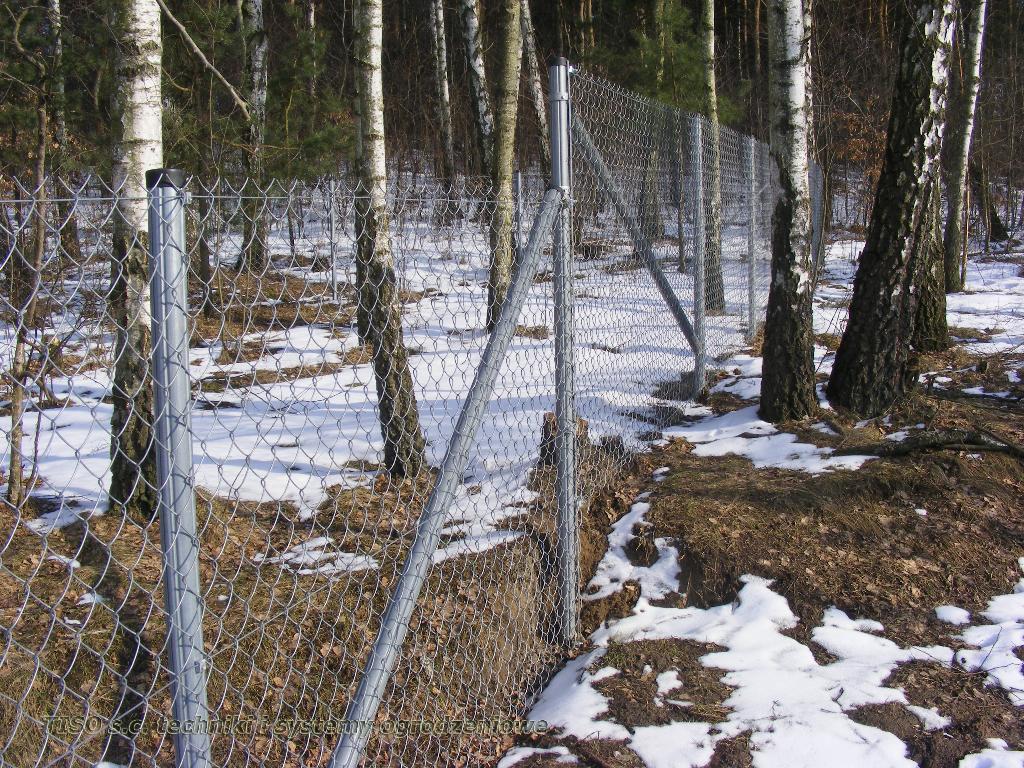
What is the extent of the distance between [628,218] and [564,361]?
1688mm

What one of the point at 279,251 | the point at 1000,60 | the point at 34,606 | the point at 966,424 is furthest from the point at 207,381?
the point at 1000,60

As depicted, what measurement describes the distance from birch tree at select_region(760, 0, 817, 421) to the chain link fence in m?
0.70

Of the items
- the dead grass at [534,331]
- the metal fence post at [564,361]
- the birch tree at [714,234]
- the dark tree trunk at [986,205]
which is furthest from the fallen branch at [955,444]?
the dark tree trunk at [986,205]

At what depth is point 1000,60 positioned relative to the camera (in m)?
20.8

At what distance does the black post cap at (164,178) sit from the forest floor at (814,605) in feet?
6.75

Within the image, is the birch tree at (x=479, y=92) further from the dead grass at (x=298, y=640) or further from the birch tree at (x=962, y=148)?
the dead grass at (x=298, y=640)

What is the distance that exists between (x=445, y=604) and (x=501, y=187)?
200 inches

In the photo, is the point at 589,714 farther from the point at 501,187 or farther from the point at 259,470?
the point at 501,187

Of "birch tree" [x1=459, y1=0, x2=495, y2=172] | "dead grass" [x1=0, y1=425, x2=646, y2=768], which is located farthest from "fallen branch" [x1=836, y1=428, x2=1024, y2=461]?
"birch tree" [x1=459, y1=0, x2=495, y2=172]

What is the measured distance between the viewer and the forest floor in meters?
2.60

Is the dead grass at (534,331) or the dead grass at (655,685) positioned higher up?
the dead grass at (534,331)

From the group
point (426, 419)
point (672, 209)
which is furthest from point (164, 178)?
point (672, 209)

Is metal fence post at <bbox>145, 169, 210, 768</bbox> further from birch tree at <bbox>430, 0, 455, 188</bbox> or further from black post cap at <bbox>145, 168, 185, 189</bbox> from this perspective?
birch tree at <bbox>430, 0, 455, 188</bbox>

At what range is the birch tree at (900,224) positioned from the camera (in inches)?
185
